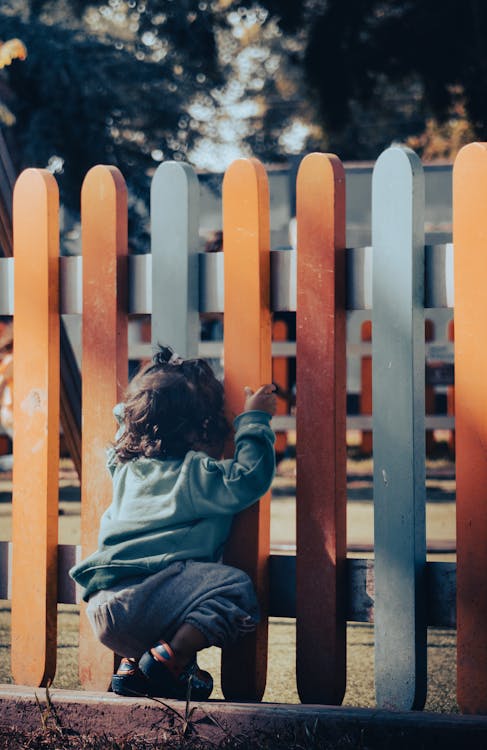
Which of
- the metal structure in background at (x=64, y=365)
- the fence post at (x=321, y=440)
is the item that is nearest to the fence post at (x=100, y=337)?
the fence post at (x=321, y=440)

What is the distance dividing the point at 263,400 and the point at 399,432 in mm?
358

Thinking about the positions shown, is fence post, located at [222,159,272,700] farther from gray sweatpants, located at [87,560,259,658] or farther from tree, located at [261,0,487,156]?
tree, located at [261,0,487,156]

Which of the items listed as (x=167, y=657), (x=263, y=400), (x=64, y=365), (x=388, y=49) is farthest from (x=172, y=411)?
(x=388, y=49)

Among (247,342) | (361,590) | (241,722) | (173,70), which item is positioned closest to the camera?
(241,722)

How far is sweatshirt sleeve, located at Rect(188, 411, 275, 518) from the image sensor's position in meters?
2.56

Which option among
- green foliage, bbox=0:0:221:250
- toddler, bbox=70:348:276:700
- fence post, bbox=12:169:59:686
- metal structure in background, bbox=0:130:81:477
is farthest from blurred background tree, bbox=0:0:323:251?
toddler, bbox=70:348:276:700

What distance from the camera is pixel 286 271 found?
2.75m

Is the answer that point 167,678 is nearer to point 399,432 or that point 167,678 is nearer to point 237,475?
point 237,475

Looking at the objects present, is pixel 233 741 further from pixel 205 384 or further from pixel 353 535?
pixel 353 535

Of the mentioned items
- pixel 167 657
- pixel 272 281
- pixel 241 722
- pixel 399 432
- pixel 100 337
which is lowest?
pixel 241 722

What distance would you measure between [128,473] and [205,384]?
295mm

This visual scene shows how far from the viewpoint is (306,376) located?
268 centimetres

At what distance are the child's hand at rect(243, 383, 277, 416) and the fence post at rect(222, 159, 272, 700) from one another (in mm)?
38

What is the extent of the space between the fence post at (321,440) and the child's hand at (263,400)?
7 cm
